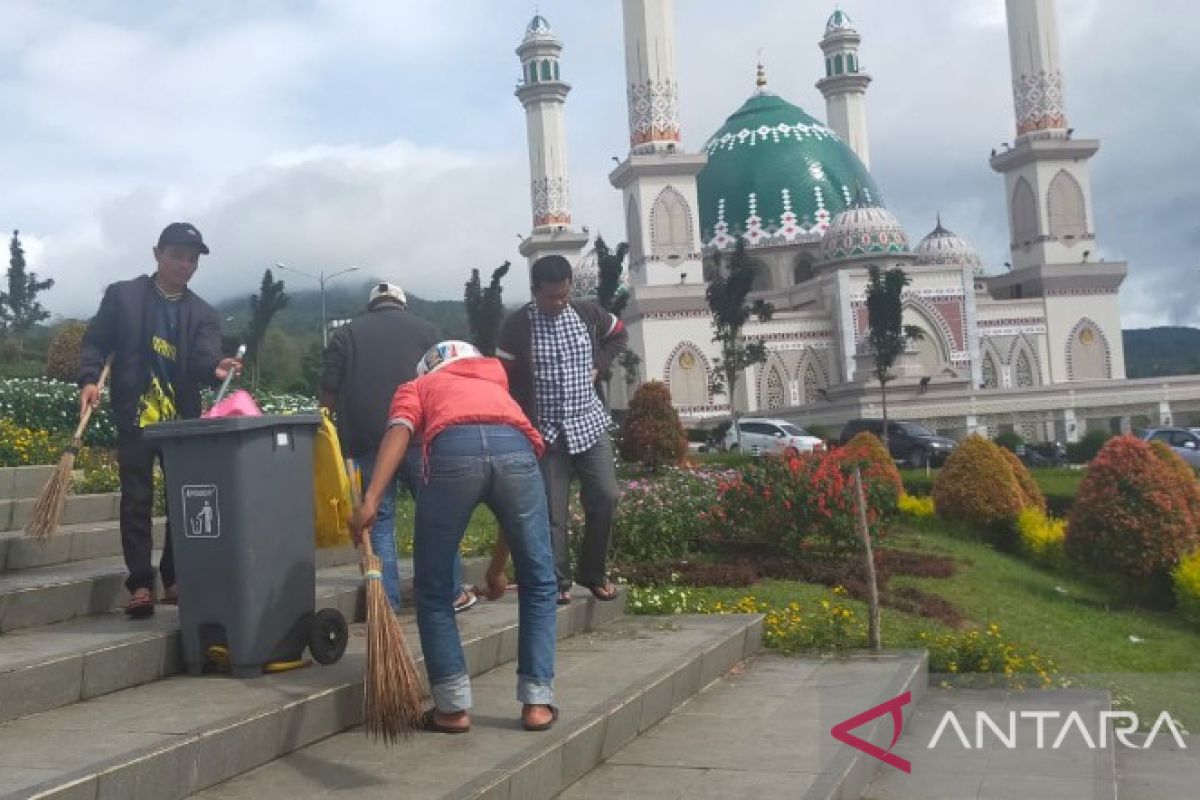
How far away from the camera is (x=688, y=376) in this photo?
4328cm

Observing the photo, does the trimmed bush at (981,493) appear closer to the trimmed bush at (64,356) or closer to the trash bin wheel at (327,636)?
the trash bin wheel at (327,636)

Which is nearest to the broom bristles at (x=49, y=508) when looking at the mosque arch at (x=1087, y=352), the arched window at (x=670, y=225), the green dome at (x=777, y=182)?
the arched window at (x=670, y=225)

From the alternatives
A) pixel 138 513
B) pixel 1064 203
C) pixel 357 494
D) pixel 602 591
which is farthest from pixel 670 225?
pixel 357 494

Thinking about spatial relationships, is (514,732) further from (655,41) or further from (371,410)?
(655,41)

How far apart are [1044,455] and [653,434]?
1624 centimetres

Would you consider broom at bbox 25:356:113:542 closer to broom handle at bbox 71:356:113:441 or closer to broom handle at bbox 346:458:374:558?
broom handle at bbox 71:356:113:441

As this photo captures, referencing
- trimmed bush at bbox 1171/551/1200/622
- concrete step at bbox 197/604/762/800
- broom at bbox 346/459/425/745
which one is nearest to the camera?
concrete step at bbox 197/604/762/800

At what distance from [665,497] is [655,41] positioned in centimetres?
3412

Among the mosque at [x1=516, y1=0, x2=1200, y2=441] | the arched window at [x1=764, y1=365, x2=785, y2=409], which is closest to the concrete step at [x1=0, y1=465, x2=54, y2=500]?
the mosque at [x1=516, y1=0, x2=1200, y2=441]

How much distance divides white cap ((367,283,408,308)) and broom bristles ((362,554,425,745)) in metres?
1.91

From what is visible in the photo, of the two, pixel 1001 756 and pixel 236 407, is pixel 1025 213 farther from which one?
pixel 236 407

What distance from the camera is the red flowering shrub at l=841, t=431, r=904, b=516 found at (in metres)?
10.6

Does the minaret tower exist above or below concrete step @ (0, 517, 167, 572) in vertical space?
above

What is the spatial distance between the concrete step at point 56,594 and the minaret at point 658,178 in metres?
38.8
